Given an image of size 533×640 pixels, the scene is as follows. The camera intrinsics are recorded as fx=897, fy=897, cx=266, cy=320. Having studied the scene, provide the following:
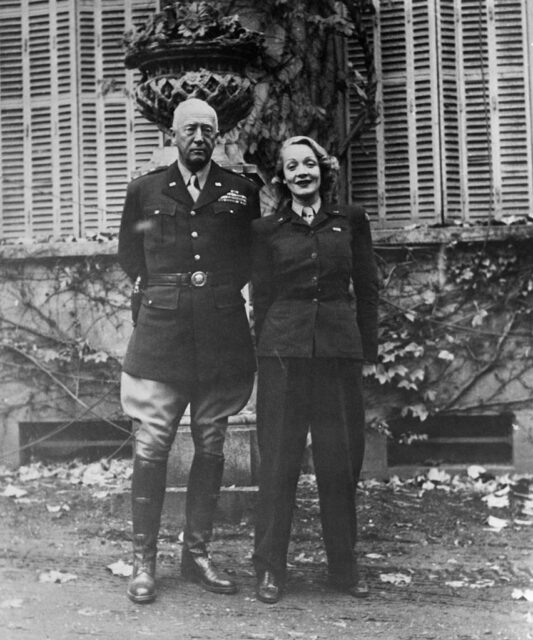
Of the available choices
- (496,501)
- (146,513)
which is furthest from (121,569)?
(496,501)

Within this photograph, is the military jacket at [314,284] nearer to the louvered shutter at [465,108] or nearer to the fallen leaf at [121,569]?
the fallen leaf at [121,569]

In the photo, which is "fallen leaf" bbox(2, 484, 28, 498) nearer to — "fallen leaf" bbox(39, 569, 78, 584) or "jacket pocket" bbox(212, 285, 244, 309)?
"fallen leaf" bbox(39, 569, 78, 584)

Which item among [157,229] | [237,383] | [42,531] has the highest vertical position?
[157,229]

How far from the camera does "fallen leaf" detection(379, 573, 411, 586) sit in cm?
410

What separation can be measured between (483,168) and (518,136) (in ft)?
1.11

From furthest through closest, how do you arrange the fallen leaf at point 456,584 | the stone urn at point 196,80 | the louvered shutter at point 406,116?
the louvered shutter at point 406,116
the stone urn at point 196,80
the fallen leaf at point 456,584

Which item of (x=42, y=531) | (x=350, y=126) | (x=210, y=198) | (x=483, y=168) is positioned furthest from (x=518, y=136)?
(x=42, y=531)

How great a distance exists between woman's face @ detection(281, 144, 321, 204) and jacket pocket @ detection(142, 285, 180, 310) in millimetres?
678

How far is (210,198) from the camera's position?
3.94 metres

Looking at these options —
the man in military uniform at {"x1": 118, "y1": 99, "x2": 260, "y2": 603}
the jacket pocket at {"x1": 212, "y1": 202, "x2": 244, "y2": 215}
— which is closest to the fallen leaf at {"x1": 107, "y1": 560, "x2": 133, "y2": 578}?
the man in military uniform at {"x1": 118, "y1": 99, "x2": 260, "y2": 603}

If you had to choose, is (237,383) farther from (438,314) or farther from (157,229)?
(438,314)

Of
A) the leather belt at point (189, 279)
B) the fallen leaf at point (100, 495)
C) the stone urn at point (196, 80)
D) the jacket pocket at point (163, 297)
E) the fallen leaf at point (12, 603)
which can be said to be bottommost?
the fallen leaf at point (100, 495)

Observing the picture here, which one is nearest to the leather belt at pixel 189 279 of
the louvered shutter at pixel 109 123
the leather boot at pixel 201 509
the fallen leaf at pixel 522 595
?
the leather boot at pixel 201 509

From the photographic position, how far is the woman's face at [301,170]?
12.3 feet
